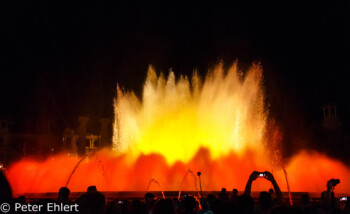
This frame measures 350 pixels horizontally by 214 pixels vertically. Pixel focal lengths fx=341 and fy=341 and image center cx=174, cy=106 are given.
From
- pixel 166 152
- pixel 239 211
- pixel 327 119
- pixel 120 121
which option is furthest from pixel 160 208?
pixel 327 119

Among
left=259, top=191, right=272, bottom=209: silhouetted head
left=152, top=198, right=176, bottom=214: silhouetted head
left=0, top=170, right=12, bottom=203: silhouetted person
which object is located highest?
left=0, top=170, right=12, bottom=203: silhouetted person

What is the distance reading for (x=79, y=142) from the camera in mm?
72938

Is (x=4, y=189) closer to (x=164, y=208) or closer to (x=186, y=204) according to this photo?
(x=164, y=208)

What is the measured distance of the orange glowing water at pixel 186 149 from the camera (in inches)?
989

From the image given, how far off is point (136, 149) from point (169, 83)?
8380 millimetres

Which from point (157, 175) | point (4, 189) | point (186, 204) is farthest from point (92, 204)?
point (157, 175)

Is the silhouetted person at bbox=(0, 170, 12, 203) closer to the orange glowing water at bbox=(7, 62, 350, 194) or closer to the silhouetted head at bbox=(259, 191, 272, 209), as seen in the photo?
the silhouetted head at bbox=(259, 191, 272, 209)

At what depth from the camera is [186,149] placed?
96.5 feet

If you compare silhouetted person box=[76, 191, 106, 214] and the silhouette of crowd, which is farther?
silhouetted person box=[76, 191, 106, 214]

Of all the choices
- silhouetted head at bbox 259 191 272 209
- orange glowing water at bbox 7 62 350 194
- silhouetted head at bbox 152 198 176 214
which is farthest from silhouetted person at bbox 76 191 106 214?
orange glowing water at bbox 7 62 350 194

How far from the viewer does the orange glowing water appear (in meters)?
25.1

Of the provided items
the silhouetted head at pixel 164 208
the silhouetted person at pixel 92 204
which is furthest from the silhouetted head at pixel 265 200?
the silhouetted person at pixel 92 204

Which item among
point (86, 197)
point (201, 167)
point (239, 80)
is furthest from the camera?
point (239, 80)

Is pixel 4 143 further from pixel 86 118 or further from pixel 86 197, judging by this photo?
pixel 86 197
